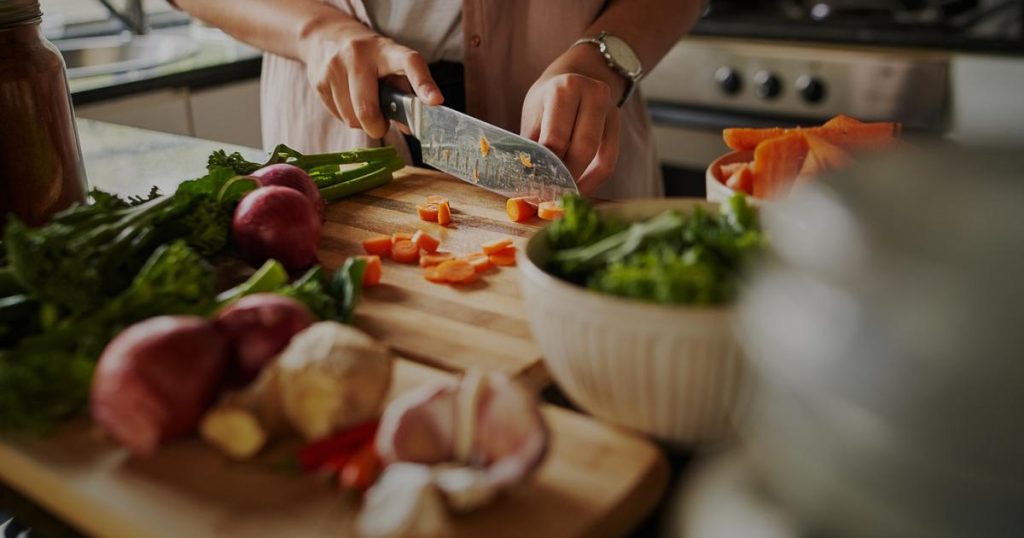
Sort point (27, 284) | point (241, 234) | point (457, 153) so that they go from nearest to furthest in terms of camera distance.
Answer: point (27, 284) → point (241, 234) → point (457, 153)

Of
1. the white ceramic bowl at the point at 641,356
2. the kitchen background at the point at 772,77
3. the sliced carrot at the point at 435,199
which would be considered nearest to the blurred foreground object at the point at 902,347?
the white ceramic bowl at the point at 641,356

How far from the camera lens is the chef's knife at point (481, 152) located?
4.52ft

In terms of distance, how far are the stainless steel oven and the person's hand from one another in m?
1.20

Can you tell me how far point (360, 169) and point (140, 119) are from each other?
4.18 feet

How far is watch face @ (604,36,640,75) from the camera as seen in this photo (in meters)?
1.60

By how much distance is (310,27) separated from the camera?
5.55 ft

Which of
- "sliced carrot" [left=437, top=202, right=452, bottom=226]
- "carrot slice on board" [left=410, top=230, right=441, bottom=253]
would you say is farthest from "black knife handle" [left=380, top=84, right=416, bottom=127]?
"carrot slice on board" [left=410, top=230, right=441, bottom=253]

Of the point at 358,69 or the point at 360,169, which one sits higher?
the point at 358,69

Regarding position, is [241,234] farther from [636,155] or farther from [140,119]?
[140,119]

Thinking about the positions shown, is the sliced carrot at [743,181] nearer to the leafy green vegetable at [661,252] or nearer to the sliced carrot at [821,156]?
the sliced carrot at [821,156]

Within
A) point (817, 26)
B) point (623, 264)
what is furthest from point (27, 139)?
point (817, 26)

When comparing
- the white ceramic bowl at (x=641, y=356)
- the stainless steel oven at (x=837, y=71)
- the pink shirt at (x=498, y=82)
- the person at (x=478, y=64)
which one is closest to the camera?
the white ceramic bowl at (x=641, y=356)

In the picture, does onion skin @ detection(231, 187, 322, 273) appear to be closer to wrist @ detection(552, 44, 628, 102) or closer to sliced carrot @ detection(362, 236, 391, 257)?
sliced carrot @ detection(362, 236, 391, 257)

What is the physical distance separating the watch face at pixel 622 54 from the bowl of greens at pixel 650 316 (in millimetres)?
835
